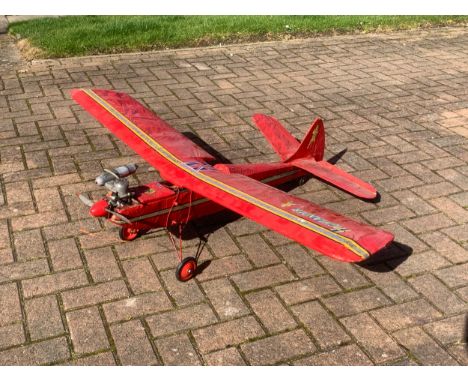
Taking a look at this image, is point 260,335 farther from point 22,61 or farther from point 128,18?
point 128,18

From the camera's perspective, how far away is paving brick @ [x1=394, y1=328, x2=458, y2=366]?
548 centimetres

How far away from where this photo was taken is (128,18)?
639 inches

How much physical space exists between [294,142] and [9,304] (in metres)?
4.92

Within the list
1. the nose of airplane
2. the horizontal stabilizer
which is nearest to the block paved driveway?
the horizontal stabilizer

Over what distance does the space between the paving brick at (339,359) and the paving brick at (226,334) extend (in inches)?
23.9

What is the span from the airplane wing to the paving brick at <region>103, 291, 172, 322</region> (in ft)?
4.38

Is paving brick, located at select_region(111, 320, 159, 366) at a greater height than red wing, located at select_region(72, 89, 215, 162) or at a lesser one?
lesser

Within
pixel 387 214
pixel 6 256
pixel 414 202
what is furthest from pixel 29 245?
pixel 414 202

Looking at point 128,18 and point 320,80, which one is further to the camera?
point 128,18

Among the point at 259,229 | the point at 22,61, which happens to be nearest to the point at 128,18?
the point at 22,61

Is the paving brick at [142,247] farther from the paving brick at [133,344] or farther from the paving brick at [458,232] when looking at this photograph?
the paving brick at [458,232]

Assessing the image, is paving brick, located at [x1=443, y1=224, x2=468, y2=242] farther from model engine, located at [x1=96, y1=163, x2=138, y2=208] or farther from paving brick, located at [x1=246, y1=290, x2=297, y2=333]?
model engine, located at [x1=96, y1=163, x2=138, y2=208]

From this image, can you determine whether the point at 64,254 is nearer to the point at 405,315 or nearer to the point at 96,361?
the point at 96,361

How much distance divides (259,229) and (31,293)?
10.2ft
